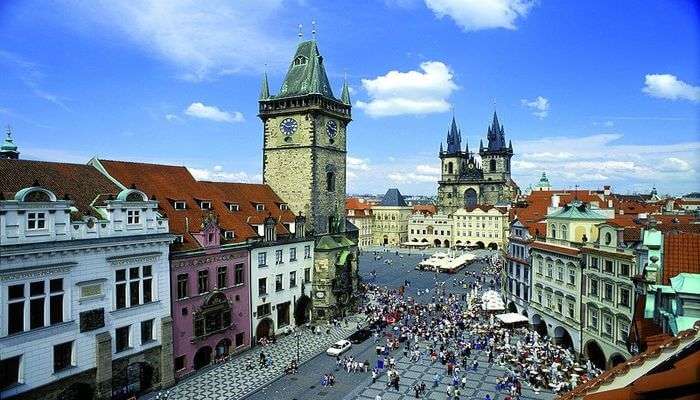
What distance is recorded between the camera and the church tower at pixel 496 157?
158 metres

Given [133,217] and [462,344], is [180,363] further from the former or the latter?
[462,344]

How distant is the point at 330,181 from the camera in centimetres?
5703

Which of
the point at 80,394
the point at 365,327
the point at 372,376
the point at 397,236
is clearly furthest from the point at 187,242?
the point at 397,236

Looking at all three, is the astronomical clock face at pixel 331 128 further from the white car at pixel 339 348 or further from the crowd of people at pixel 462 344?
the white car at pixel 339 348

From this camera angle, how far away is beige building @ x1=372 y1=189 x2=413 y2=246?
153625 mm

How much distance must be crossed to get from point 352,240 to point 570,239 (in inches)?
1006

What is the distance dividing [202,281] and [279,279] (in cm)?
1053

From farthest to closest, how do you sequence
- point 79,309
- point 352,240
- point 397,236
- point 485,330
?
1. point 397,236
2. point 352,240
3. point 485,330
4. point 79,309

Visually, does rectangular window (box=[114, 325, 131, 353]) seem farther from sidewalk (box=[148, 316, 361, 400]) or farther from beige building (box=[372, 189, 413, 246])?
beige building (box=[372, 189, 413, 246])

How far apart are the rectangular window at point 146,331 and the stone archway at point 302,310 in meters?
18.2

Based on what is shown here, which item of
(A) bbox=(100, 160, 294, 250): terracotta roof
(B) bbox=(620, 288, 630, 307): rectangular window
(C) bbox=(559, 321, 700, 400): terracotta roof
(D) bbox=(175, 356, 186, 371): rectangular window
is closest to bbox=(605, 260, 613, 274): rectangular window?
(B) bbox=(620, 288, 630, 307): rectangular window

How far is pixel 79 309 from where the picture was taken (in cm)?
2862

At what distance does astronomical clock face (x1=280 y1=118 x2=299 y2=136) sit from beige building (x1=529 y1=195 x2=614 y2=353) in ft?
93.6

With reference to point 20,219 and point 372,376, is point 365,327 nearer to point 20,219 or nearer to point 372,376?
point 372,376
